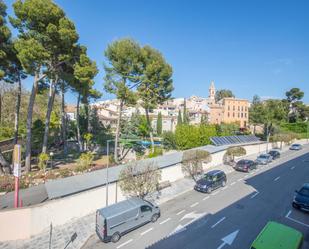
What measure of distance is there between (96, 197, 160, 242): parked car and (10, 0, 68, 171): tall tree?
543 inches

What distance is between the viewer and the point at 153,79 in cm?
2941

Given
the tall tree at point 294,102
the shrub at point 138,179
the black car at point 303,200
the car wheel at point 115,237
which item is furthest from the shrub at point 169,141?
the tall tree at point 294,102

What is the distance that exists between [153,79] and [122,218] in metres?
20.7

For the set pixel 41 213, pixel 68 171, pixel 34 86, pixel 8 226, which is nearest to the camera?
pixel 8 226

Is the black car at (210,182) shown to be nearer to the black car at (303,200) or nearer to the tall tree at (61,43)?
the black car at (303,200)

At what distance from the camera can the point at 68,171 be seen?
21.8m

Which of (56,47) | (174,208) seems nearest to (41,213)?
(174,208)

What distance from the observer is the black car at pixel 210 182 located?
62.8 feet

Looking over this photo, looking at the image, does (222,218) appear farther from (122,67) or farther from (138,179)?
(122,67)

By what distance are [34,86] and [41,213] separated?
12776mm

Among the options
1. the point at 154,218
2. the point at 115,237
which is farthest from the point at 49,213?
the point at 154,218

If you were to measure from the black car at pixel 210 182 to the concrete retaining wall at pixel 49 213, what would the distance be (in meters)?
7.11

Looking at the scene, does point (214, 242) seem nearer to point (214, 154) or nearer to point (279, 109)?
point (214, 154)

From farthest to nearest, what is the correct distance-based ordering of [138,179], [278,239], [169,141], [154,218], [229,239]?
[169,141], [138,179], [154,218], [229,239], [278,239]
